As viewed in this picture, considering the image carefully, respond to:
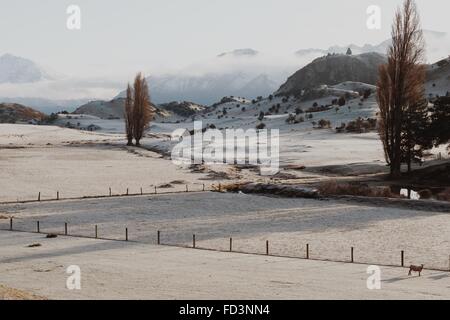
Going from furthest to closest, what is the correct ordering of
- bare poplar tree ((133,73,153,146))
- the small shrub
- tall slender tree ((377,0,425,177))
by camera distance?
the small shrub
bare poplar tree ((133,73,153,146))
tall slender tree ((377,0,425,177))

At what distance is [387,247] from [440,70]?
435 ft

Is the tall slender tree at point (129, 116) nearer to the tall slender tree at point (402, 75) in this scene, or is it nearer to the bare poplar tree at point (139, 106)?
the bare poplar tree at point (139, 106)

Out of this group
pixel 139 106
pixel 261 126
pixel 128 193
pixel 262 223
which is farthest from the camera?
pixel 261 126

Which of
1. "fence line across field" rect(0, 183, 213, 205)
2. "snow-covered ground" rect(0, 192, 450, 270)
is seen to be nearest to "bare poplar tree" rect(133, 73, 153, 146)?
"fence line across field" rect(0, 183, 213, 205)

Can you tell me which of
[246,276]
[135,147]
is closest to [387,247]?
[246,276]

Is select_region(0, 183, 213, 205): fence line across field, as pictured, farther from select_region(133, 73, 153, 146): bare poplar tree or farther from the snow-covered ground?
select_region(133, 73, 153, 146): bare poplar tree

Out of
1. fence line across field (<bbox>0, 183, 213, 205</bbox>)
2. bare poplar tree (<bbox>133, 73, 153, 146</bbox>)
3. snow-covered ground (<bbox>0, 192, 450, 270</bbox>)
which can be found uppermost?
bare poplar tree (<bbox>133, 73, 153, 146</bbox>)

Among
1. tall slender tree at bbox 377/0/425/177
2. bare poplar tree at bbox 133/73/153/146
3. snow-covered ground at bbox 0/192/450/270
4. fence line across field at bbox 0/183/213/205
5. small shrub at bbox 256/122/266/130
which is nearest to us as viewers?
snow-covered ground at bbox 0/192/450/270

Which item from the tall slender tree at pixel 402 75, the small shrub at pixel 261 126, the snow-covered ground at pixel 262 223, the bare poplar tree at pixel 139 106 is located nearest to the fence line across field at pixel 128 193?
the snow-covered ground at pixel 262 223

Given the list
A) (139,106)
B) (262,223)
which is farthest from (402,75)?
(139,106)

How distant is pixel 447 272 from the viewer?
24.2 metres

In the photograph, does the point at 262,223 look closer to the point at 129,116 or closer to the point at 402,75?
the point at 402,75

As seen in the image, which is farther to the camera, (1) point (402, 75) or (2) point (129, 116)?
(2) point (129, 116)

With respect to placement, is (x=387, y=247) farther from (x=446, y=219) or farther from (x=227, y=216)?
(x=227, y=216)
